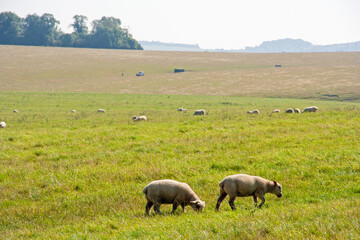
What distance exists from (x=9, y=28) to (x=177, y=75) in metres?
95.5

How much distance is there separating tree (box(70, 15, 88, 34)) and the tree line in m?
5.11

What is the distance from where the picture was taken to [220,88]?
6450 centimetres

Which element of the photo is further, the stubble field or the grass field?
the grass field

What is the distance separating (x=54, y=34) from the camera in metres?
148

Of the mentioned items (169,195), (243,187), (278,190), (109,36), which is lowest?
(169,195)

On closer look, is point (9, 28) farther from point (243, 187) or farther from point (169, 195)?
point (243, 187)

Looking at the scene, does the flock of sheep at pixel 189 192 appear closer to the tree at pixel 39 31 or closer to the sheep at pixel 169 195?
the sheep at pixel 169 195

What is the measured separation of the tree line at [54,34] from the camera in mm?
139875

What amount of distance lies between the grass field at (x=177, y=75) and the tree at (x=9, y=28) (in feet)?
89.4

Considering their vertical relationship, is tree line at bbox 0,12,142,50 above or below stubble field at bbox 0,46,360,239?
above

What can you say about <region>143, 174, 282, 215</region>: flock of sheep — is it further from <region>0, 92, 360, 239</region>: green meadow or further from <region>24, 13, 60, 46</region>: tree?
<region>24, 13, 60, 46</region>: tree

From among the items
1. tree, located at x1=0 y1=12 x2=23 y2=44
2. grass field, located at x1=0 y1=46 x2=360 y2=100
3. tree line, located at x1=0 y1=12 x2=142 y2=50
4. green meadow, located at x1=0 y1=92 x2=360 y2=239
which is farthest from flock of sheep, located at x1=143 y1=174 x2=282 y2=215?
tree, located at x1=0 y1=12 x2=23 y2=44

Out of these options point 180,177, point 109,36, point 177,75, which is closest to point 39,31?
point 109,36

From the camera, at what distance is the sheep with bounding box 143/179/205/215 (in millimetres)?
7242
